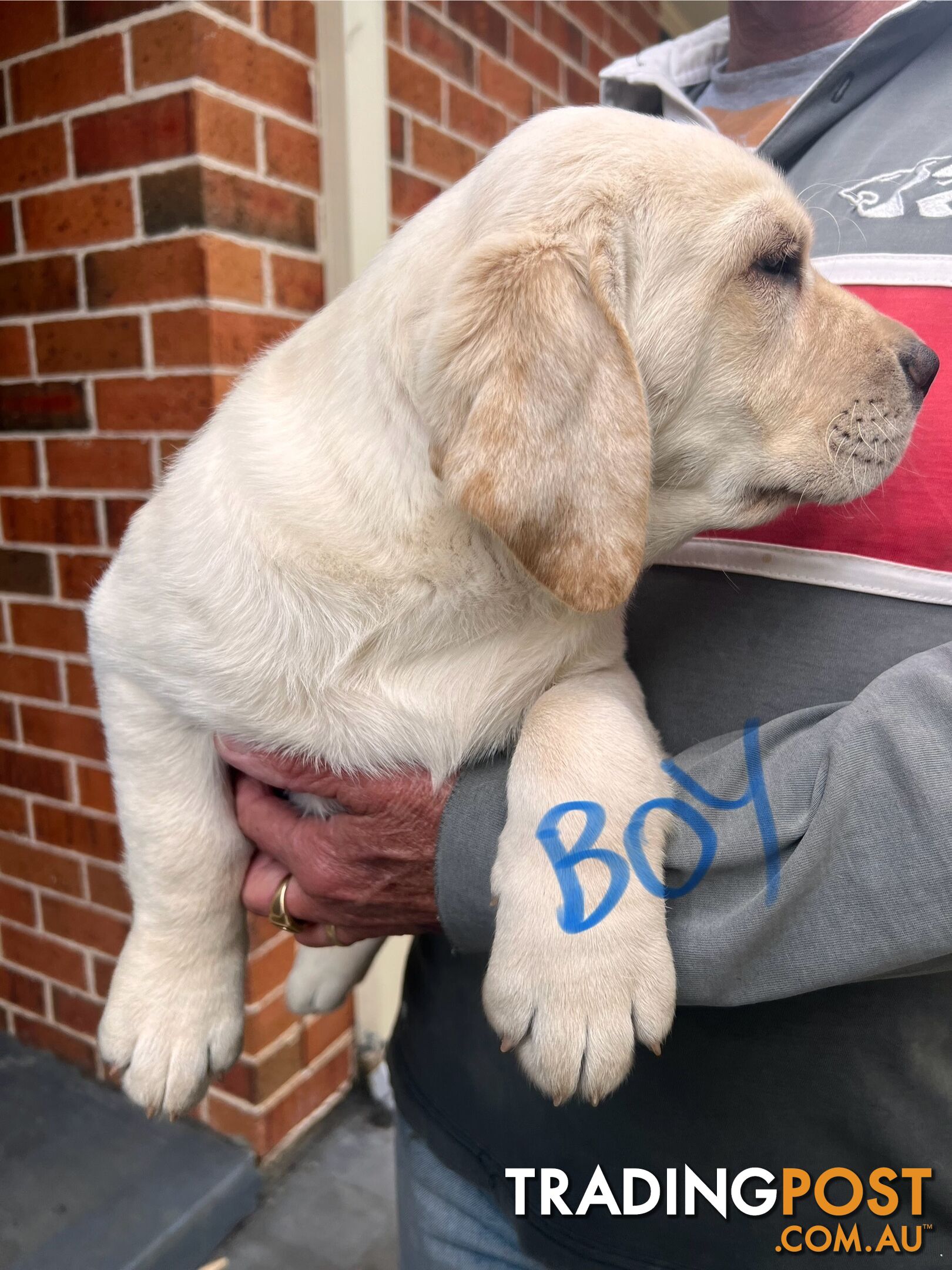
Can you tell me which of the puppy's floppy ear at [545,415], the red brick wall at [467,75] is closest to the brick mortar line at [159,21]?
the red brick wall at [467,75]

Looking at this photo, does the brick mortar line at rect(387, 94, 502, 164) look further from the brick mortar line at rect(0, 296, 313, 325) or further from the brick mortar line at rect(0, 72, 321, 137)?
the brick mortar line at rect(0, 296, 313, 325)

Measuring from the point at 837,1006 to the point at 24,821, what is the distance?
2.41 meters

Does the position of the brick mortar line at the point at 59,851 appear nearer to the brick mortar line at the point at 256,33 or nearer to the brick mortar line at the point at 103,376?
the brick mortar line at the point at 103,376

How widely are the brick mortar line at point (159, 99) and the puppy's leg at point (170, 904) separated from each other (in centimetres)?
136

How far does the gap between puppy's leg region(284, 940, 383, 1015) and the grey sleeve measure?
104 cm

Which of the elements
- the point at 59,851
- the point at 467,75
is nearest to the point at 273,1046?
the point at 59,851

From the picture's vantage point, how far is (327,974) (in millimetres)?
1865

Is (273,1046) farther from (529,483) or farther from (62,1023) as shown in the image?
(529,483)

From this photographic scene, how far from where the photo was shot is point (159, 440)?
6.93ft

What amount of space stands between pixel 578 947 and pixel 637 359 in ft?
2.26

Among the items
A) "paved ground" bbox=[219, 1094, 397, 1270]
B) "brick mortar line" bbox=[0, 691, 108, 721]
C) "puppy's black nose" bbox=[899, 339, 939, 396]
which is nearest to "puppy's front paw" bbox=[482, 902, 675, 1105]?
"puppy's black nose" bbox=[899, 339, 939, 396]

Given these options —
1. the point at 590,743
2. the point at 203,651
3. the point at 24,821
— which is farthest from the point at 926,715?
the point at 24,821

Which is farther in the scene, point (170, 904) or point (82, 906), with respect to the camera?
point (82, 906)

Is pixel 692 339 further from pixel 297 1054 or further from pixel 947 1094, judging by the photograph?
pixel 297 1054
